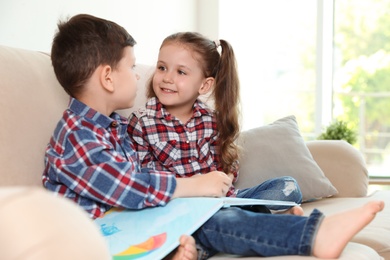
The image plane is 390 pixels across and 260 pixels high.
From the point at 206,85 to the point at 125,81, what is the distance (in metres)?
0.45

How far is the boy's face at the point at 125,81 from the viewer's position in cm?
190

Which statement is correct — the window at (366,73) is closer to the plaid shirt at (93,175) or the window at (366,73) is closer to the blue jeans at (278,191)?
the blue jeans at (278,191)

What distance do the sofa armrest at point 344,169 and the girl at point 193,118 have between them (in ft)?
1.84

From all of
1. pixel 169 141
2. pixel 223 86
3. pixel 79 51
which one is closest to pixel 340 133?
pixel 223 86

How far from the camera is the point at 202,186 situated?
1810 millimetres

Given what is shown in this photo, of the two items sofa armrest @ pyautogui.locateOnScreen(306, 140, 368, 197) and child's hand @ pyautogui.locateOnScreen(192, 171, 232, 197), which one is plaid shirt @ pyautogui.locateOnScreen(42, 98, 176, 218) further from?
sofa armrest @ pyautogui.locateOnScreen(306, 140, 368, 197)

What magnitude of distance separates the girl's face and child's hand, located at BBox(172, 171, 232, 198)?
0.41 m

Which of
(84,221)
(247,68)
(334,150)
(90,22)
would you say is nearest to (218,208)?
(90,22)

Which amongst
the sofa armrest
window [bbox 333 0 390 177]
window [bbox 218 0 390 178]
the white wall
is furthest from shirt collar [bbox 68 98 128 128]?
window [bbox 333 0 390 177]

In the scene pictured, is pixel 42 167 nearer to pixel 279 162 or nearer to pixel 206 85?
pixel 206 85

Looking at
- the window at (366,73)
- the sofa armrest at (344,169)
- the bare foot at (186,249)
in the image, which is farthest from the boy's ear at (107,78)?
the window at (366,73)

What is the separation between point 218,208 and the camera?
5.39ft

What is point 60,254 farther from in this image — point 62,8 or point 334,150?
point 62,8

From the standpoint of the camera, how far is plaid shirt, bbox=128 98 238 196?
7.06 ft
